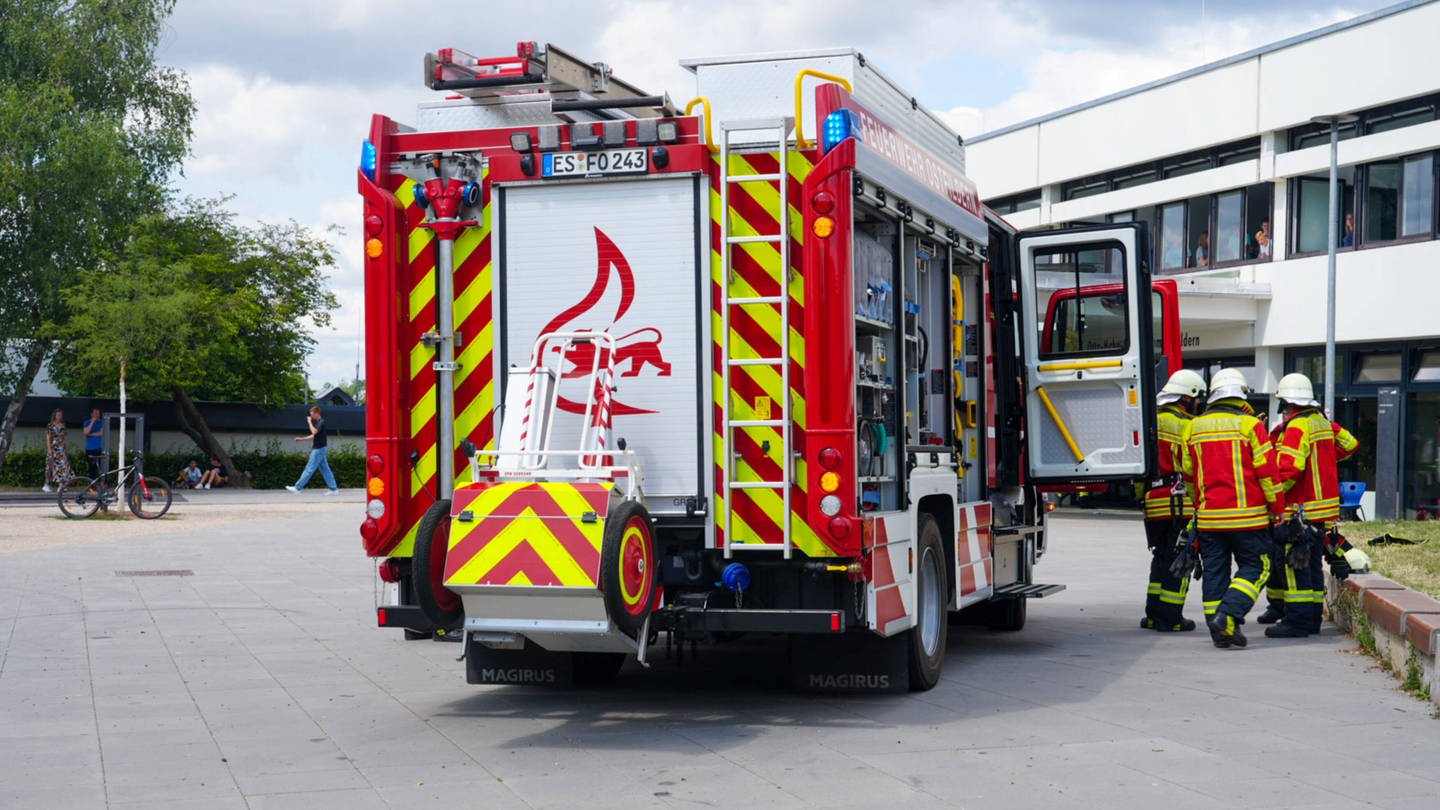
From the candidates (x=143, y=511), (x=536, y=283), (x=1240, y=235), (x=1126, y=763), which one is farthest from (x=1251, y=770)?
(x=1240, y=235)

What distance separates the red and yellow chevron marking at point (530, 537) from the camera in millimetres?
6820

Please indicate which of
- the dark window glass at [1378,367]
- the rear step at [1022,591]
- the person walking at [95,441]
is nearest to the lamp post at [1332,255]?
the dark window glass at [1378,367]

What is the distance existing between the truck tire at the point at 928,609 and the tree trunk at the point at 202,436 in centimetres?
3348

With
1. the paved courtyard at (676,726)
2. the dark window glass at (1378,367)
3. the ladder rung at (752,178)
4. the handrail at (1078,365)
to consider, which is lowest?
the paved courtyard at (676,726)

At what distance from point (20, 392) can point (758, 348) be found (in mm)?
33830

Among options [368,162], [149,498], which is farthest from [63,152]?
[368,162]

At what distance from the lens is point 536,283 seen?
7.95 metres

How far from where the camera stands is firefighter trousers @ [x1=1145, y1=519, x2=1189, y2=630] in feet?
37.5

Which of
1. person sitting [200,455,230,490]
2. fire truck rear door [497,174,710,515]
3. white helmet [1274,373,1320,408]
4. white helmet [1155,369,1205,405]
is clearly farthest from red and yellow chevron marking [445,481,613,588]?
person sitting [200,455,230,490]

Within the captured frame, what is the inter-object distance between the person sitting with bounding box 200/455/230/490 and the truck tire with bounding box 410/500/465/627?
113ft

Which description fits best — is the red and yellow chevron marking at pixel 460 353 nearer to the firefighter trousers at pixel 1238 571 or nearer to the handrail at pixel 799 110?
the handrail at pixel 799 110

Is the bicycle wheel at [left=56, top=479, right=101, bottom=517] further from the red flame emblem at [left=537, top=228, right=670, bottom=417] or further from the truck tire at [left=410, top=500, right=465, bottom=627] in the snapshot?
the truck tire at [left=410, top=500, right=465, bottom=627]

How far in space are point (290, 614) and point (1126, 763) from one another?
25.3 feet

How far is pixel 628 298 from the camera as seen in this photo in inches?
307
